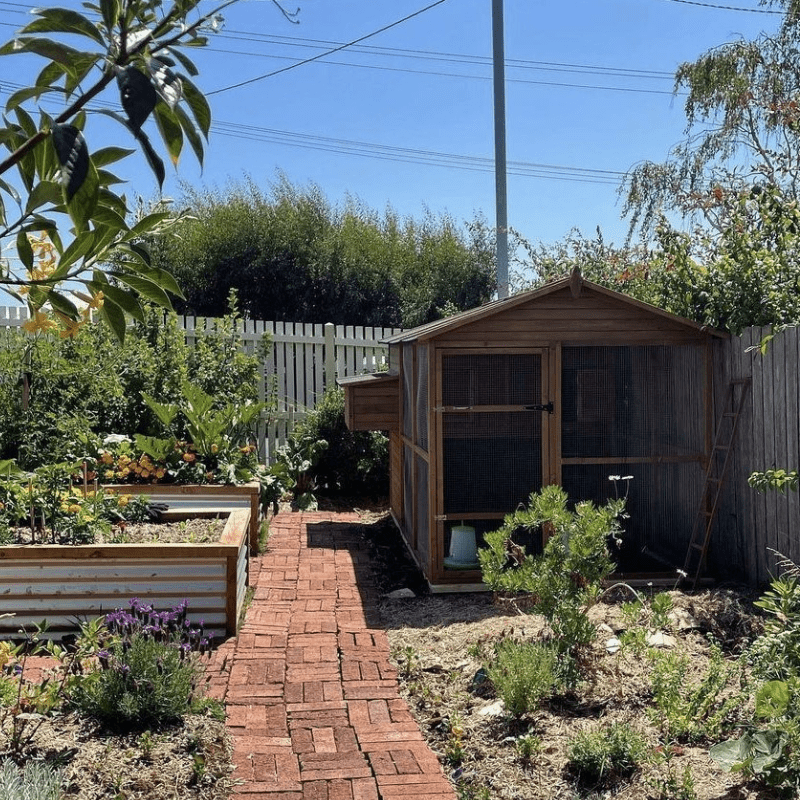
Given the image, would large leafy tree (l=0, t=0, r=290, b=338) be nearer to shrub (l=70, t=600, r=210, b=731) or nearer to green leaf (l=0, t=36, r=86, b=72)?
green leaf (l=0, t=36, r=86, b=72)

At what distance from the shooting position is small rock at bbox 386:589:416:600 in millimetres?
6520

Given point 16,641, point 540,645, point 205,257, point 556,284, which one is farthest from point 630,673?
point 205,257

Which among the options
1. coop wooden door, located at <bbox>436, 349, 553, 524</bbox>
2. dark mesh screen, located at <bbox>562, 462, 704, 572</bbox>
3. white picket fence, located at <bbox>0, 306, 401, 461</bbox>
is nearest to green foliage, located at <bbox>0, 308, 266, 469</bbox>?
white picket fence, located at <bbox>0, 306, 401, 461</bbox>

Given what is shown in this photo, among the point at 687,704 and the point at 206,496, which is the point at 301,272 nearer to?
the point at 206,496

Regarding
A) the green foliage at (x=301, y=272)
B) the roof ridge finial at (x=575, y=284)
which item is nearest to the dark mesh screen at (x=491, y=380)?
the roof ridge finial at (x=575, y=284)

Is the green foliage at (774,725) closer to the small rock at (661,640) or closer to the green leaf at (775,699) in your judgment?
the green leaf at (775,699)

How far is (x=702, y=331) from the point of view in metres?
6.69

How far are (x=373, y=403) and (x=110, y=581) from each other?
3438mm

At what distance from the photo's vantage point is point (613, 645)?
4891 mm

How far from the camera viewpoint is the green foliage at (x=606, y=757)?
3.51 meters

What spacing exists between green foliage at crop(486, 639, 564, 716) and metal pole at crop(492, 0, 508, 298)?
6254 mm

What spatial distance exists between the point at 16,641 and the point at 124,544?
80 cm

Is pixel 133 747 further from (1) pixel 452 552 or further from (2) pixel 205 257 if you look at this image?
(2) pixel 205 257

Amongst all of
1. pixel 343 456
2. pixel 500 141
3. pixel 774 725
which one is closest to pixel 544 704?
pixel 774 725
